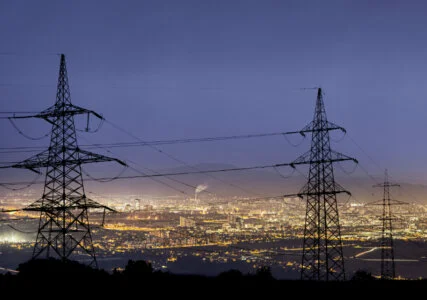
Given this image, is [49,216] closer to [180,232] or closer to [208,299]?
A: [208,299]

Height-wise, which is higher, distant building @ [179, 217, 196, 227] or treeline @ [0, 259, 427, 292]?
distant building @ [179, 217, 196, 227]

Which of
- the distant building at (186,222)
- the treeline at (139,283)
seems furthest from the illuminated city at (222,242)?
the treeline at (139,283)

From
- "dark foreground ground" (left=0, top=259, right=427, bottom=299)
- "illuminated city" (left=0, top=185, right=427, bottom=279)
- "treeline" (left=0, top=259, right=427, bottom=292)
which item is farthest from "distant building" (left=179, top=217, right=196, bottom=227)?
"dark foreground ground" (left=0, top=259, right=427, bottom=299)

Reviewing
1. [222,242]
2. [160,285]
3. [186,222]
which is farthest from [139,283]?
[186,222]

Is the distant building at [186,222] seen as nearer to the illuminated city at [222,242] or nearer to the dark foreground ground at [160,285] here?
the illuminated city at [222,242]

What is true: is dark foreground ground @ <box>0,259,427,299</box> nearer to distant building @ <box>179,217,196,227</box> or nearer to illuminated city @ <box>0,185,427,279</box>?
illuminated city @ <box>0,185,427,279</box>

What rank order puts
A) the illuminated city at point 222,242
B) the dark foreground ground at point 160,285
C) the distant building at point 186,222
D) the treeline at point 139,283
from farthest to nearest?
the distant building at point 186,222, the illuminated city at point 222,242, the treeline at point 139,283, the dark foreground ground at point 160,285

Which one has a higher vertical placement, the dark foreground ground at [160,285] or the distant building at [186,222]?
the distant building at [186,222]

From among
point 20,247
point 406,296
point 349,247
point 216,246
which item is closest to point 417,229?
point 349,247
